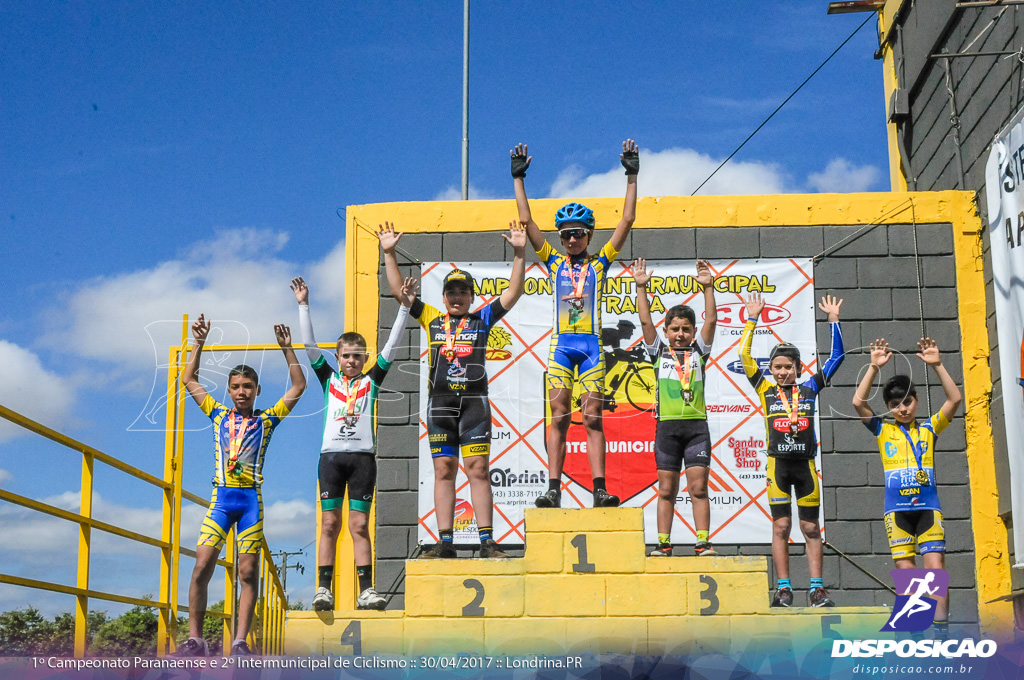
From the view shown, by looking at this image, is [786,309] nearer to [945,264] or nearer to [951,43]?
[945,264]

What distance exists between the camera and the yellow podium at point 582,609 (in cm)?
667

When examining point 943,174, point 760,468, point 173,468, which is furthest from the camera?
point 943,174

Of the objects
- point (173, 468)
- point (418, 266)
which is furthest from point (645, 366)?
point (173, 468)

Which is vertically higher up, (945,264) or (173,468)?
(945,264)

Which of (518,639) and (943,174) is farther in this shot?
(943,174)

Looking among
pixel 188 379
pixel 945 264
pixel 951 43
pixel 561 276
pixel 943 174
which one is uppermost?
pixel 951 43

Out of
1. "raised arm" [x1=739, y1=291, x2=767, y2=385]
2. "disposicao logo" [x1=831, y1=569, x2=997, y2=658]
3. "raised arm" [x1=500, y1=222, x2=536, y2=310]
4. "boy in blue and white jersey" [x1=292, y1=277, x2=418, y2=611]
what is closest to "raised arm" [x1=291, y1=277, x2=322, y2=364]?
"boy in blue and white jersey" [x1=292, y1=277, x2=418, y2=611]

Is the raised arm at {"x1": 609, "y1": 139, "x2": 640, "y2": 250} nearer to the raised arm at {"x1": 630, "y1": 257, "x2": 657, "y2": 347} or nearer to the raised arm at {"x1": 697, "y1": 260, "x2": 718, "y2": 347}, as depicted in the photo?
the raised arm at {"x1": 630, "y1": 257, "x2": 657, "y2": 347}

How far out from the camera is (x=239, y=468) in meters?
7.19

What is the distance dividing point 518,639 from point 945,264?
575 cm

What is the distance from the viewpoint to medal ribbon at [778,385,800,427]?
7.85m

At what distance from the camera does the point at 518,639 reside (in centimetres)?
668

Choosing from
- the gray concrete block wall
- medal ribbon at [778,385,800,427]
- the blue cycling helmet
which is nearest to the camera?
Answer: the blue cycling helmet

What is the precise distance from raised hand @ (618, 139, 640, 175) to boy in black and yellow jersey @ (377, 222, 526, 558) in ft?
2.95
